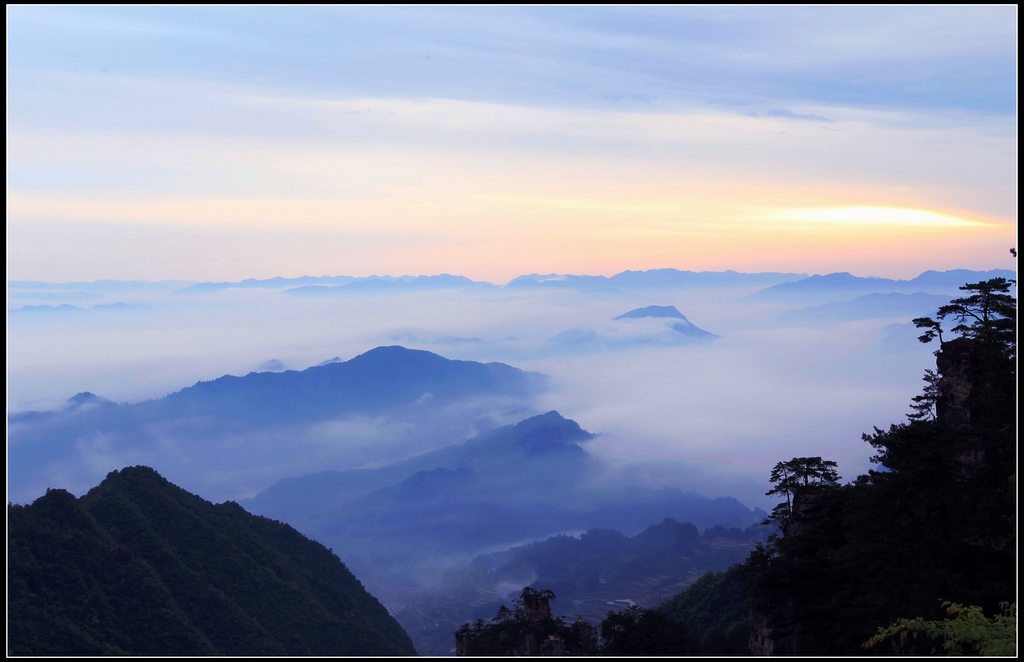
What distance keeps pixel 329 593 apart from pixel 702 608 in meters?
30.3

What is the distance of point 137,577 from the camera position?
55.8 m

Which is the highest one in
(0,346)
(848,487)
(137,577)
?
(0,346)

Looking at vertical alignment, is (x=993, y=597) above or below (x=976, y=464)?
below

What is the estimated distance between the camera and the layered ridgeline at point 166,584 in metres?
50.8

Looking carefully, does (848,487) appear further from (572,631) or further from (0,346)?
→ (0,346)

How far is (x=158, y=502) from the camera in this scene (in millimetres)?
67750

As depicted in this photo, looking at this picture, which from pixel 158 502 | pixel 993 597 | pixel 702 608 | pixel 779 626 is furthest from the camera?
pixel 158 502

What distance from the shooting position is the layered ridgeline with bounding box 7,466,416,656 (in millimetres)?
50781

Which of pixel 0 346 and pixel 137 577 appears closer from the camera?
pixel 0 346

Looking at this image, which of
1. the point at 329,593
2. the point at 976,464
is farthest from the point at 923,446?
the point at 329,593

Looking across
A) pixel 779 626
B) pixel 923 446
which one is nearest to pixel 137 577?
pixel 779 626

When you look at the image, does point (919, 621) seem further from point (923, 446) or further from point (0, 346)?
point (0, 346)

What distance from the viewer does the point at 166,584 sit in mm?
58281

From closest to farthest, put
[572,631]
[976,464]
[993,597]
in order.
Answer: [993,597] < [976,464] < [572,631]
